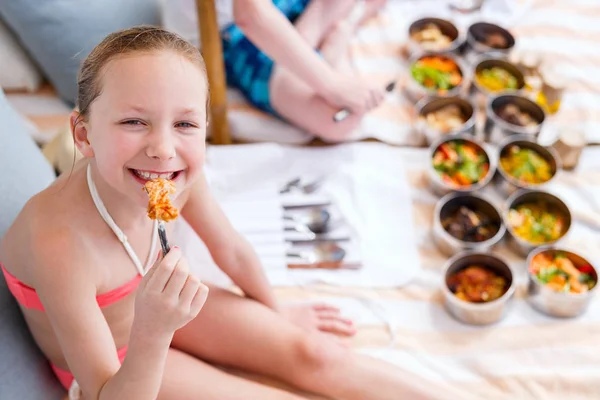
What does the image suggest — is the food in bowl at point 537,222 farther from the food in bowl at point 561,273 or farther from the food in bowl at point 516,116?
the food in bowl at point 516,116

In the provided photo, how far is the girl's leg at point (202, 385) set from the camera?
1096mm

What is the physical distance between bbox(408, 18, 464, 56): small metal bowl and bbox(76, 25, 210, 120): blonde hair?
1.18 metres

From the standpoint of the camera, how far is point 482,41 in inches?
76.5

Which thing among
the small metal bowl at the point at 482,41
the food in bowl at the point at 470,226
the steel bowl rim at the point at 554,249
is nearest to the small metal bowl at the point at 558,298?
the steel bowl rim at the point at 554,249

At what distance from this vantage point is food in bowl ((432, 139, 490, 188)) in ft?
5.29

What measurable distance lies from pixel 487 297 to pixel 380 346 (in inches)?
9.6

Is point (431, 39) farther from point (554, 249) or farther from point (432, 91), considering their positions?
point (554, 249)

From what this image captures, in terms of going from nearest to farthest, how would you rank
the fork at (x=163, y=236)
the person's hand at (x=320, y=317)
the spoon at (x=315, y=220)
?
1. the fork at (x=163, y=236)
2. the person's hand at (x=320, y=317)
3. the spoon at (x=315, y=220)

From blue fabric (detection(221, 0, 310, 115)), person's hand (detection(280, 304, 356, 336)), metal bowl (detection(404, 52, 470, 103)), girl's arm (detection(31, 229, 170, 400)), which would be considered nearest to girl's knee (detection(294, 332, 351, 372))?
person's hand (detection(280, 304, 356, 336))

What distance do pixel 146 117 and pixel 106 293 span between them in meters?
0.33

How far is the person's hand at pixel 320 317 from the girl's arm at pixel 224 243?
0.20ft

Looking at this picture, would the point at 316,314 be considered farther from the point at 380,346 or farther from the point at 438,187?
the point at 438,187

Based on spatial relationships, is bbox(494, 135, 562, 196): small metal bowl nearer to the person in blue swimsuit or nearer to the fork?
the person in blue swimsuit

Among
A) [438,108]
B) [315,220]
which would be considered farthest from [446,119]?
[315,220]
